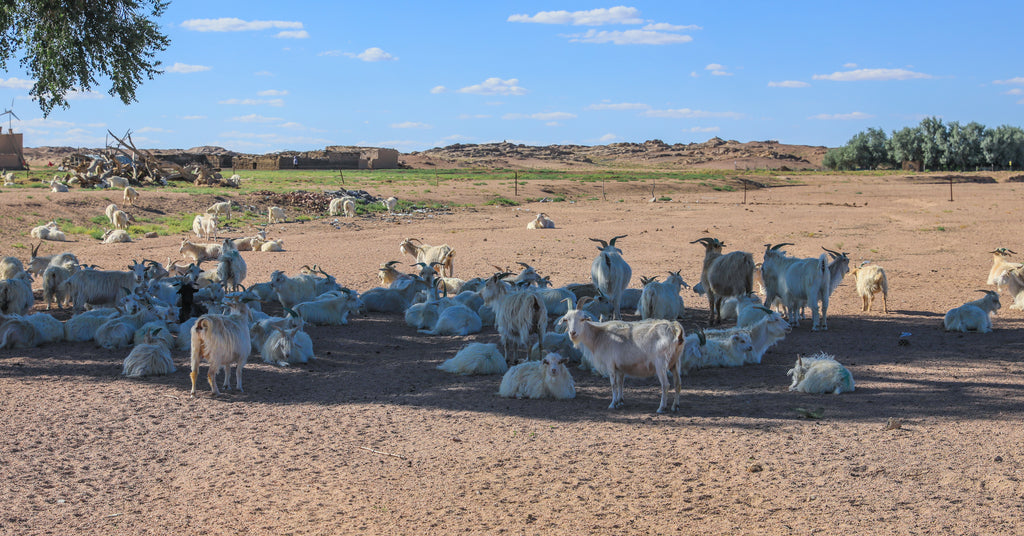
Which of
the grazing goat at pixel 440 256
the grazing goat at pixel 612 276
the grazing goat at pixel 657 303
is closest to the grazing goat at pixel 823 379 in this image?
the grazing goat at pixel 657 303

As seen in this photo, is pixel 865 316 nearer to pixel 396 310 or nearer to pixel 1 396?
pixel 396 310

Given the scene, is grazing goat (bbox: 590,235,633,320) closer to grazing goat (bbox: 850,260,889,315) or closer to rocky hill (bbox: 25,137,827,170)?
grazing goat (bbox: 850,260,889,315)

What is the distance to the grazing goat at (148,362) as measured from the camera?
9852mm

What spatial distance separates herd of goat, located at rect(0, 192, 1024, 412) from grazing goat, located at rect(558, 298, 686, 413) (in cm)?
1

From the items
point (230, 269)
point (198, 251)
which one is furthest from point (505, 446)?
point (198, 251)

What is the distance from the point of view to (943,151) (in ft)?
242

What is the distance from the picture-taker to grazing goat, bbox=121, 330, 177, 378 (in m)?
9.85

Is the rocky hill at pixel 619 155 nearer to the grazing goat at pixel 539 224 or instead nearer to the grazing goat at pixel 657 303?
the grazing goat at pixel 539 224

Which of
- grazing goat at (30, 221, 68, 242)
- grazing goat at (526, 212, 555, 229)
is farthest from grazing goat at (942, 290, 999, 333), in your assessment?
grazing goat at (30, 221, 68, 242)

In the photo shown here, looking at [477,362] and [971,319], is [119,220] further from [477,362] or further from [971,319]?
[971,319]

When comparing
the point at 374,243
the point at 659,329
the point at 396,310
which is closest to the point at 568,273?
the point at 396,310

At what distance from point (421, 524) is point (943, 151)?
79.0 metres

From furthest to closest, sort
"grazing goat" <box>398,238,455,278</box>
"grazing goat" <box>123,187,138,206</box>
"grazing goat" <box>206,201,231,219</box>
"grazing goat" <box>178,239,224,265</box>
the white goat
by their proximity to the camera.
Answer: "grazing goat" <box>123,187,138,206</box>
"grazing goat" <box>206,201,231,219</box>
the white goat
"grazing goat" <box>178,239,224,265</box>
"grazing goat" <box>398,238,455,278</box>

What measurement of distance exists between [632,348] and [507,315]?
2.48 meters
